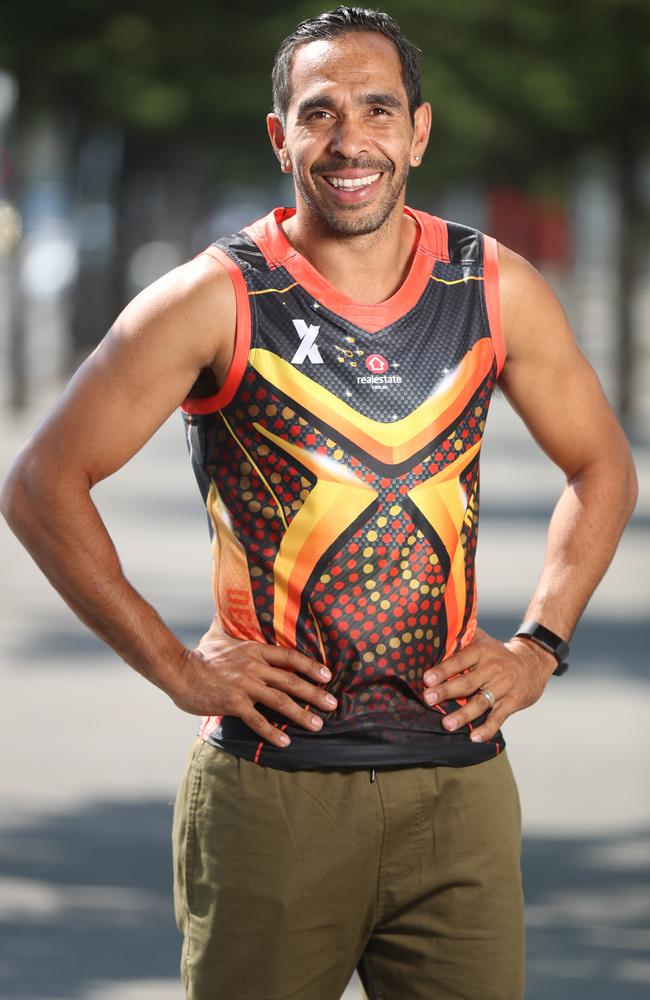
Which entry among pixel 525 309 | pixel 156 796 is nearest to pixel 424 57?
pixel 156 796

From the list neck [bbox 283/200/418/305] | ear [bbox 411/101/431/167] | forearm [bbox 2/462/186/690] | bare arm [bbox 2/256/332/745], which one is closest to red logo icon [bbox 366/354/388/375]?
neck [bbox 283/200/418/305]

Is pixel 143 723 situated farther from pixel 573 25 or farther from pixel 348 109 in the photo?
pixel 573 25

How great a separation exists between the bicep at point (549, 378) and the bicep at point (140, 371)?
49 cm

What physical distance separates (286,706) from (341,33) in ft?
3.52

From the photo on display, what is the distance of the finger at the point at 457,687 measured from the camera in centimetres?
352

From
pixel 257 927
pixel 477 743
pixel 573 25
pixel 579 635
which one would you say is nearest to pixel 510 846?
pixel 477 743

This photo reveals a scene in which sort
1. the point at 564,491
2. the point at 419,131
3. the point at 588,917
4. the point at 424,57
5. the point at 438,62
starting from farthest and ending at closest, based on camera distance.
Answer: the point at 438,62, the point at 424,57, the point at 588,917, the point at 564,491, the point at 419,131

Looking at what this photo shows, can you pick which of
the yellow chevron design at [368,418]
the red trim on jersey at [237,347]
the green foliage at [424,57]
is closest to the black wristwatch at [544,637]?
the yellow chevron design at [368,418]

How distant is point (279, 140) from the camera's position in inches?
146

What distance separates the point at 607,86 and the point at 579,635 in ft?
36.4

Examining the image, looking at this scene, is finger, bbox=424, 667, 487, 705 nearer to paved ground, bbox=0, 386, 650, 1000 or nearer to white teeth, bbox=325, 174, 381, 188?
white teeth, bbox=325, 174, 381, 188

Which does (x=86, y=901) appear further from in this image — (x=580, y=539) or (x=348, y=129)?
(x=348, y=129)

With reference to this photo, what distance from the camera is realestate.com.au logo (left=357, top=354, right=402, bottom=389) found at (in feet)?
11.5

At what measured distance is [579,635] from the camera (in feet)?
34.8
